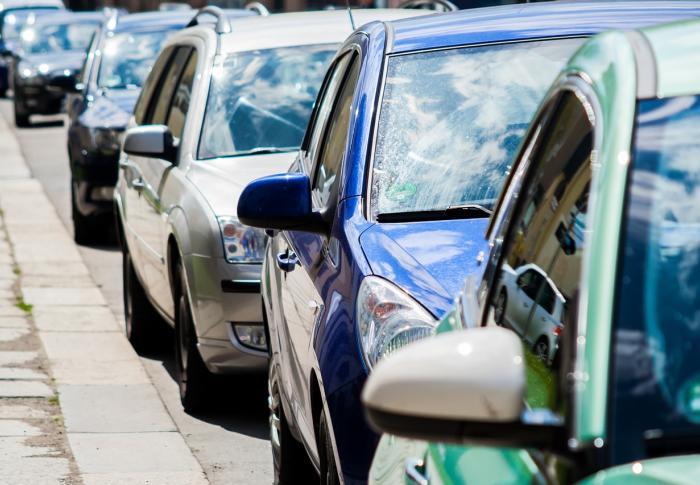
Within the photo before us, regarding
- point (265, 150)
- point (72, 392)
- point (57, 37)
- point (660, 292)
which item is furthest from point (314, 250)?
point (57, 37)

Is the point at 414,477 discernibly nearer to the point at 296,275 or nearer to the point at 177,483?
the point at 296,275

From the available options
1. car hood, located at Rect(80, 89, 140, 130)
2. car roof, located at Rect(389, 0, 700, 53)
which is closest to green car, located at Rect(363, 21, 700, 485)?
car roof, located at Rect(389, 0, 700, 53)

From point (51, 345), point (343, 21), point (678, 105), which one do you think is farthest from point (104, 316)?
point (678, 105)

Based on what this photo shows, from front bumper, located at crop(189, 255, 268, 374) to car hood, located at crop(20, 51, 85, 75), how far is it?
1485cm

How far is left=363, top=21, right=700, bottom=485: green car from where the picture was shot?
87.0 inches

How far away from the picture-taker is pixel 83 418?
775 cm

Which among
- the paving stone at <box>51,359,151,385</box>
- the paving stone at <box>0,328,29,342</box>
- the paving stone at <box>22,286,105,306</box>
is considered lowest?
the paving stone at <box>22,286,105,306</box>

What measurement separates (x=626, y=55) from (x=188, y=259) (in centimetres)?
506

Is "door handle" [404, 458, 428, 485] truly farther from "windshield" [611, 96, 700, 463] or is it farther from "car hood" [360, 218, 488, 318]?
"car hood" [360, 218, 488, 318]

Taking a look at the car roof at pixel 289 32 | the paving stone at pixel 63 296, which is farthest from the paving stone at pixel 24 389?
the paving stone at pixel 63 296

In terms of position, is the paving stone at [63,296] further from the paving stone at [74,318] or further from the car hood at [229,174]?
the car hood at [229,174]

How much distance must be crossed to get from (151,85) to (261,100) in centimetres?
181

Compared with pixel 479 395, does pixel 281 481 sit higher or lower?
lower

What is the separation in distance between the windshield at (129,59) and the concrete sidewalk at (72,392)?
1727 millimetres
